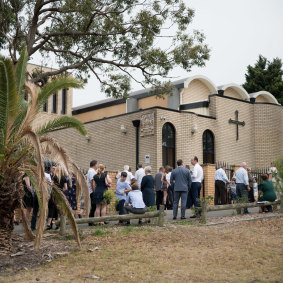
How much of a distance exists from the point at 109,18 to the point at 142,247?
34.0ft

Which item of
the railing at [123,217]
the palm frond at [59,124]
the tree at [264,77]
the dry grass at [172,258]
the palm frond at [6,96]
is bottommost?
the dry grass at [172,258]

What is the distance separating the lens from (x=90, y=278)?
7.99 metres

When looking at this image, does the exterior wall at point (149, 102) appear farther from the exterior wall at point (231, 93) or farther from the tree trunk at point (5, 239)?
the tree trunk at point (5, 239)

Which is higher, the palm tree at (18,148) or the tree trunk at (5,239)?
the palm tree at (18,148)

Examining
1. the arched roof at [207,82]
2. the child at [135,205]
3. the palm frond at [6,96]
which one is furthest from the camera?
the arched roof at [207,82]

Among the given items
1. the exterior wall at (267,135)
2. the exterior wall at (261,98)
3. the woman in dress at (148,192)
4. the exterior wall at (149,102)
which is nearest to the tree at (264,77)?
the exterior wall at (261,98)

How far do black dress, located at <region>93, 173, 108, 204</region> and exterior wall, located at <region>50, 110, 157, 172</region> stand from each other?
Result: 8580 millimetres

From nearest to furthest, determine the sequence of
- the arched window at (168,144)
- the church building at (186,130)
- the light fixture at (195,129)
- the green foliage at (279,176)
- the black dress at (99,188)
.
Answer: the black dress at (99,188) → the green foliage at (279,176) → the arched window at (168,144) → the church building at (186,130) → the light fixture at (195,129)

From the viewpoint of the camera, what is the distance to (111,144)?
24.2 m

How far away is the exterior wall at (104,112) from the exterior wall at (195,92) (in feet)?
14.1

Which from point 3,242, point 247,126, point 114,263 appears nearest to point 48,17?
point 3,242

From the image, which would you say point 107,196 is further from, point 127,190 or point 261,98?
point 261,98

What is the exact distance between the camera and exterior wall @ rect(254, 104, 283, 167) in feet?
88.8

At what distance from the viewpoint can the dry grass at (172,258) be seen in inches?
316
